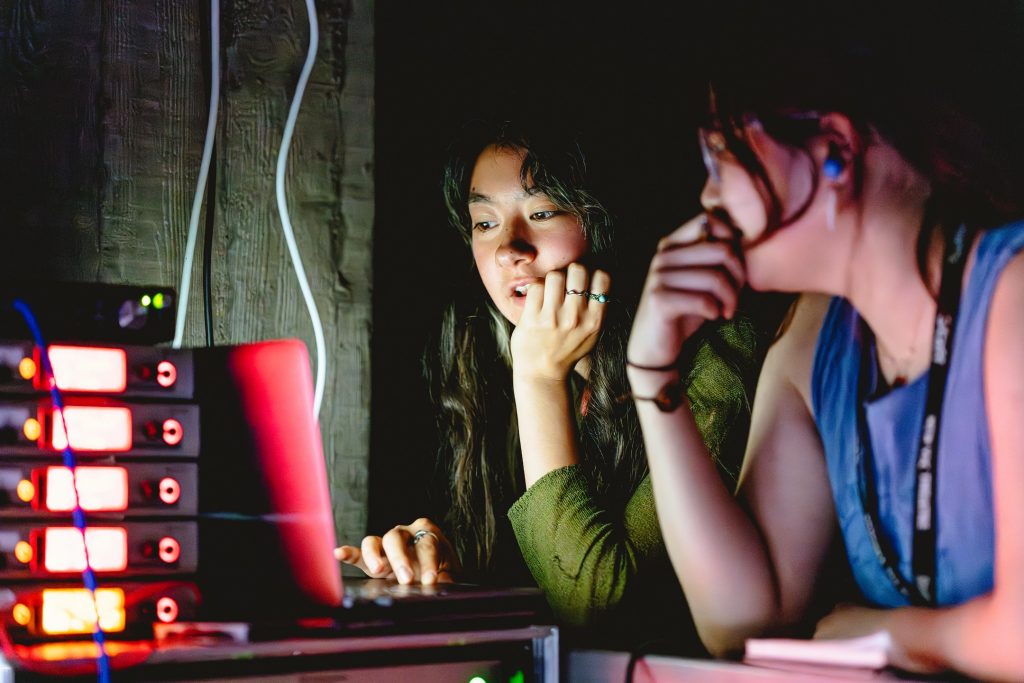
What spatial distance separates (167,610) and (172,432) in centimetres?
18

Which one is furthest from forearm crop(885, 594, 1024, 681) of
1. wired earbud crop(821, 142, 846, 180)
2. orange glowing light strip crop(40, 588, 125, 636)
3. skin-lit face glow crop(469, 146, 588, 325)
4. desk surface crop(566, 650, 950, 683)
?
skin-lit face glow crop(469, 146, 588, 325)

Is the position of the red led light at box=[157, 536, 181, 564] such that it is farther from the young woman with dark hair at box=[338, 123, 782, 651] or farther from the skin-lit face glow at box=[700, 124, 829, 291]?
the skin-lit face glow at box=[700, 124, 829, 291]

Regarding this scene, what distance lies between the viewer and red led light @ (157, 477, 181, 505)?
1.03m

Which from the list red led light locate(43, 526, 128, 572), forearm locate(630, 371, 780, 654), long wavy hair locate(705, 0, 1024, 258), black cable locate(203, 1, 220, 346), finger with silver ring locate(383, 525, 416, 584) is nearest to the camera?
red led light locate(43, 526, 128, 572)

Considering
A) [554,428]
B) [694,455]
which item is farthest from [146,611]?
[554,428]

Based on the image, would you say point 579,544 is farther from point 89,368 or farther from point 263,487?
point 89,368

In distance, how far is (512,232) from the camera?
1.79 meters

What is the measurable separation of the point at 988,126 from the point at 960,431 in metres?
0.34

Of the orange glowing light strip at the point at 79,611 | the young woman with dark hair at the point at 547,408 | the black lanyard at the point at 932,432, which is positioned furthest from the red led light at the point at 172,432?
the black lanyard at the point at 932,432

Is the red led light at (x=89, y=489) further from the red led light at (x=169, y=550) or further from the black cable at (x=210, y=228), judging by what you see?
the black cable at (x=210, y=228)

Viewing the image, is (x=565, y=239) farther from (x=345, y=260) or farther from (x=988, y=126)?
(x=988, y=126)

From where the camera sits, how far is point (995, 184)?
1077 millimetres

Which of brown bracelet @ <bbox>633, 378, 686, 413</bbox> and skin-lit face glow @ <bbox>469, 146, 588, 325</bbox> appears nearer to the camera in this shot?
brown bracelet @ <bbox>633, 378, 686, 413</bbox>

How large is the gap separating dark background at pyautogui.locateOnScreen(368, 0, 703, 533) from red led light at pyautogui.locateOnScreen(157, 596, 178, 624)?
738 millimetres
